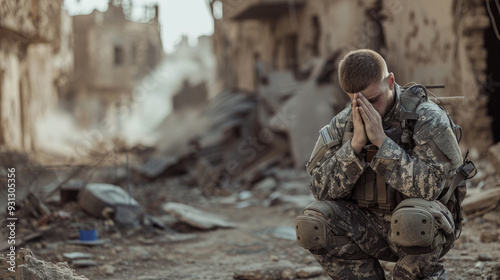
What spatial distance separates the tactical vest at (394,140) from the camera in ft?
8.68

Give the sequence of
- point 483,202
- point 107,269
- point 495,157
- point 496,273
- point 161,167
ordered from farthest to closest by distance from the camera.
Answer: point 161,167 < point 495,157 < point 483,202 < point 107,269 < point 496,273

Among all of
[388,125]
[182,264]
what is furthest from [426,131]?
[182,264]

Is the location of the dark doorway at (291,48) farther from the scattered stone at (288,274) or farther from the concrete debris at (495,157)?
the scattered stone at (288,274)

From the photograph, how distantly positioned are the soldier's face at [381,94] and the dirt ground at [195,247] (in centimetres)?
116

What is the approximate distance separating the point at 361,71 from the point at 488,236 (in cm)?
238

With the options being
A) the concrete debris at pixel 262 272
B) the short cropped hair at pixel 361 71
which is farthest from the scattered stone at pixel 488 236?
the short cropped hair at pixel 361 71

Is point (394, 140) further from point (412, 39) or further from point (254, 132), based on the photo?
point (254, 132)

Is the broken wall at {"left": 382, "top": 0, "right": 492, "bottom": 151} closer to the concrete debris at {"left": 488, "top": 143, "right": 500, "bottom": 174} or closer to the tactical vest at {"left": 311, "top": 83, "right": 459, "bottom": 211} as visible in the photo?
the concrete debris at {"left": 488, "top": 143, "right": 500, "bottom": 174}

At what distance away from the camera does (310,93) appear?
9.46 m

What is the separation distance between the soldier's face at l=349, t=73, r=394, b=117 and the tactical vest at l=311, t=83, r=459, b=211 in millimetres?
55

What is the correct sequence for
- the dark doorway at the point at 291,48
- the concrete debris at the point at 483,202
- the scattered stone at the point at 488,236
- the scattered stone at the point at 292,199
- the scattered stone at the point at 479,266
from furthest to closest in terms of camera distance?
the dark doorway at the point at 291,48
the scattered stone at the point at 292,199
the concrete debris at the point at 483,202
the scattered stone at the point at 488,236
the scattered stone at the point at 479,266

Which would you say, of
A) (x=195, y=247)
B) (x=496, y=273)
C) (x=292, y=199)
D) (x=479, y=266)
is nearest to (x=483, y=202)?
(x=479, y=266)

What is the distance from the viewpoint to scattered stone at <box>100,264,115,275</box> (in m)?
3.99

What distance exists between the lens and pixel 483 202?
496 centimetres
